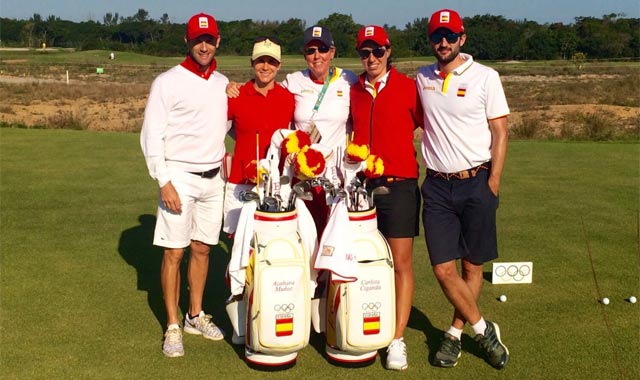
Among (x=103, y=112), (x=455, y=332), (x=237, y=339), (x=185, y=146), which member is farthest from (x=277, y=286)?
(x=103, y=112)

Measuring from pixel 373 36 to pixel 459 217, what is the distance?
1.29 m

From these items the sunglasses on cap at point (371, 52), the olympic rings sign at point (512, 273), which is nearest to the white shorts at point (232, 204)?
the sunglasses on cap at point (371, 52)

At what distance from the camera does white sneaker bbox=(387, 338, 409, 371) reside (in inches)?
193

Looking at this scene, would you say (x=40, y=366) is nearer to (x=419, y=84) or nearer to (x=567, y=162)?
(x=419, y=84)

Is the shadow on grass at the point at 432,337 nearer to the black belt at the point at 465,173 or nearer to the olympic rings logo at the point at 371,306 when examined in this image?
the olympic rings logo at the point at 371,306

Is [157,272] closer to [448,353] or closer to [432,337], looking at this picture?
[432,337]

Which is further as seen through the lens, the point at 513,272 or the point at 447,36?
the point at 513,272

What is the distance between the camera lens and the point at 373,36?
15.9 feet

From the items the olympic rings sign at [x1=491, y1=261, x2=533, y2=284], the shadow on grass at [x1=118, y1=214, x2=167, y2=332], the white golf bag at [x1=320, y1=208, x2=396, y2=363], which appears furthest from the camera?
the olympic rings sign at [x1=491, y1=261, x2=533, y2=284]

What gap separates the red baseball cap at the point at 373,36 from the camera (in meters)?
4.86

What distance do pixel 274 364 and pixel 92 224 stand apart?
185 inches

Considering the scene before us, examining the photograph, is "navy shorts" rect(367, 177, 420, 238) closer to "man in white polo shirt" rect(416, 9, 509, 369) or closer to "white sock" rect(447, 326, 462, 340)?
"man in white polo shirt" rect(416, 9, 509, 369)

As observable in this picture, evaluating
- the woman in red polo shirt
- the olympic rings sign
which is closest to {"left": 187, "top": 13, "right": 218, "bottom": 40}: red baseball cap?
the woman in red polo shirt

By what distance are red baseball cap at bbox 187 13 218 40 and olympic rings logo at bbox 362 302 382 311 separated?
80.5 inches
